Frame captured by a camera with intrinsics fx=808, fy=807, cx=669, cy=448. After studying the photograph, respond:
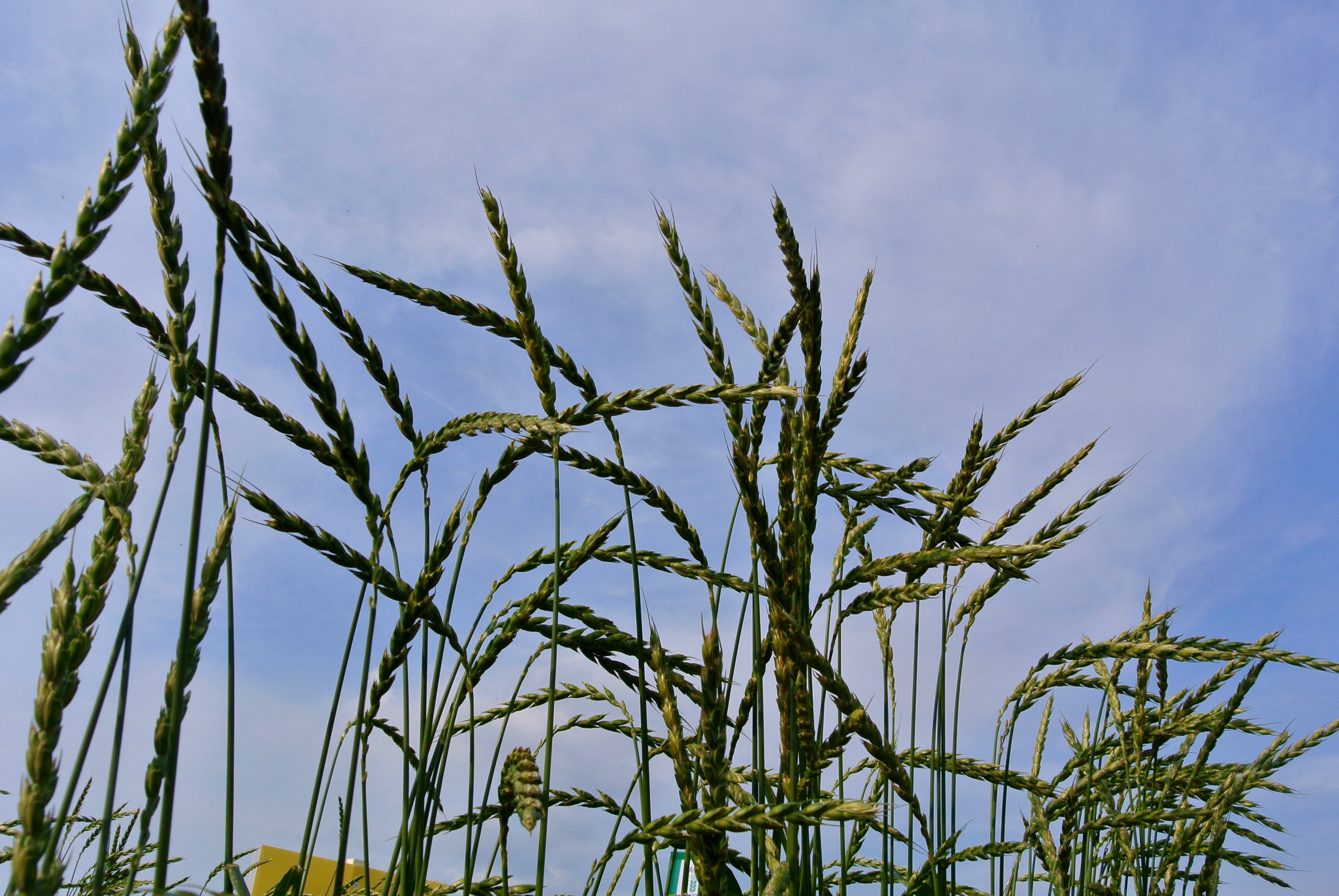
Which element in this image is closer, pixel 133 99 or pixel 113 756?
pixel 133 99

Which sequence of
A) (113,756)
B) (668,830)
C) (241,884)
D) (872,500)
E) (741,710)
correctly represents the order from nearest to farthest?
(113,756) < (668,830) < (241,884) < (741,710) < (872,500)

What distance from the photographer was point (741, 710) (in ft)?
6.22

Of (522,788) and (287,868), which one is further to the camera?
(287,868)

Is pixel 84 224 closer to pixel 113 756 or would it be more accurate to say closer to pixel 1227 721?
pixel 113 756

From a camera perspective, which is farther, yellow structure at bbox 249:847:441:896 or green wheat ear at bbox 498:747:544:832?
yellow structure at bbox 249:847:441:896

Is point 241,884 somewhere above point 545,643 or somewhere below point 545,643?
below

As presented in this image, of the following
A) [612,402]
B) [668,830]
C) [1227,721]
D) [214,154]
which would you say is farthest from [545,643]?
[1227,721]

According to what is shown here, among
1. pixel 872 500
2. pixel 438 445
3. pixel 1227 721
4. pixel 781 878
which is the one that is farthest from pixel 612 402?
pixel 1227 721

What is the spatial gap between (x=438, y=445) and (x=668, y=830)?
2.90ft

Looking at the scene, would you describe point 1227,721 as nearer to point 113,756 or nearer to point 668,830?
point 668,830

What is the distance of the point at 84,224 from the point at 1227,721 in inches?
129

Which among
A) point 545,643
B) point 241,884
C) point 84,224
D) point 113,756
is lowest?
point 241,884

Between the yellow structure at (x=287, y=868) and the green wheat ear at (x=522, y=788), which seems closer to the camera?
the green wheat ear at (x=522, y=788)

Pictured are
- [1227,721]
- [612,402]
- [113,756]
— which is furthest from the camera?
[1227,721]
